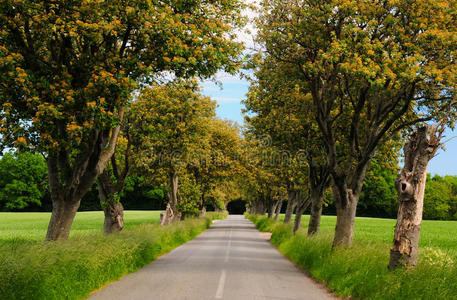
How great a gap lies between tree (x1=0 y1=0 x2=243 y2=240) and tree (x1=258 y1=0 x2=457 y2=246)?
2225 millimetres

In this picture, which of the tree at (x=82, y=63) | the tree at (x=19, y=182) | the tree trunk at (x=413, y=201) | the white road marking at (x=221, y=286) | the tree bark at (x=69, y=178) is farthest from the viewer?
the tree at (x=19, y=182)

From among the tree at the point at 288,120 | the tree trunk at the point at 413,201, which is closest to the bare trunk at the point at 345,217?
the tree at the point at 288,120

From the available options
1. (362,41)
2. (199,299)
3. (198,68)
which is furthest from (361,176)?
(199,299)

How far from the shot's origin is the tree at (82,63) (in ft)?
32.1

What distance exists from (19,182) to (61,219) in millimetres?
87707

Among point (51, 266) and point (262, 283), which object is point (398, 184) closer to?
point (262, 283)

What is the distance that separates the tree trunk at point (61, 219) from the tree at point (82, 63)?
3 centimetres

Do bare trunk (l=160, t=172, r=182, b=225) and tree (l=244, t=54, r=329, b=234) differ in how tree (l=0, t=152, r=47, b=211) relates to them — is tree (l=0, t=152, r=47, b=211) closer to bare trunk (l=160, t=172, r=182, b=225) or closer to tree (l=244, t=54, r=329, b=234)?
bare trunk (l=160, t=172, r=182, b=225)

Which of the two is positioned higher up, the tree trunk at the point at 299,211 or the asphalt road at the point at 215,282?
the tree trunk at the point at 299,211

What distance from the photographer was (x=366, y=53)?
11688 mm

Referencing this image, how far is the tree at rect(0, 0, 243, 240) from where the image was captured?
9797 millimetres

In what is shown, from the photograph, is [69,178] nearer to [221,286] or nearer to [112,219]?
[112,219]

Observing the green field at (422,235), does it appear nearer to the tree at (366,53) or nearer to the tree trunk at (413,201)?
the tree trunk at (413,201)

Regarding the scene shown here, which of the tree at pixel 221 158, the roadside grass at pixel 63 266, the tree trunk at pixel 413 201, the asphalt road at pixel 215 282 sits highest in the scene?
the tree at pixel 221 158
